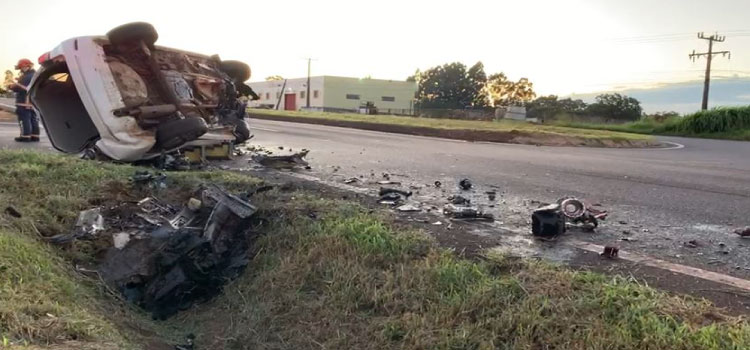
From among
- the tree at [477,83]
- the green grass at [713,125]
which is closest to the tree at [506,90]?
the tree at [477,83]

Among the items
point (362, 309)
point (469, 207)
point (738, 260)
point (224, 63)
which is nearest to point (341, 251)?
point (362, 309)

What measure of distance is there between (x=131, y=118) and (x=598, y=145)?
43.0 ft

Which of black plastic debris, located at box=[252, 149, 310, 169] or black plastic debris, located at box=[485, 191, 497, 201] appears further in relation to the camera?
black plastic debris, located at box=[252, 149, 310, 169]

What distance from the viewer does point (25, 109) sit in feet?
31.5

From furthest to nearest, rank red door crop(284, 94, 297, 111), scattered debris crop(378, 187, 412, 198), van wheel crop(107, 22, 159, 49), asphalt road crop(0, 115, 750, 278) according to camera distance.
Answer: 1. red door crop(284, 94, 297, 111)
2. van wheel crop(107, 22, 159, 49)
3. scattered debris crop(378, 187, 412, 198)
4. asphalt road crop(0, 115, 750, 278)

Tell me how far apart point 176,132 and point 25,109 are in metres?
5.37

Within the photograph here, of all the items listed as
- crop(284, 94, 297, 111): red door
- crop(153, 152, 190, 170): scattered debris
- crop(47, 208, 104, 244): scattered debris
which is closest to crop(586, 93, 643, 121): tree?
crop(284, 94, 297, 111): red door

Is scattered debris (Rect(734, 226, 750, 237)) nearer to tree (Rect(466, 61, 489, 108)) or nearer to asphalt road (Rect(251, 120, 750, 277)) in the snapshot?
asphalt road (Rect(251, 120, 750, 277))

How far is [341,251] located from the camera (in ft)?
10.3

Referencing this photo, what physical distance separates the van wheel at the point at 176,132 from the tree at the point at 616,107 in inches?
1989

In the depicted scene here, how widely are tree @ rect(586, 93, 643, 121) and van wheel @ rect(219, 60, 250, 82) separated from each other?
48828mm

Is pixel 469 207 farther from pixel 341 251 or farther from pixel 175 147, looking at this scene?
pixel 175 147

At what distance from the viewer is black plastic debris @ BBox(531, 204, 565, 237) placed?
11.9ft

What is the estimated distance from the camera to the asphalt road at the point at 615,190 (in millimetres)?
3559
